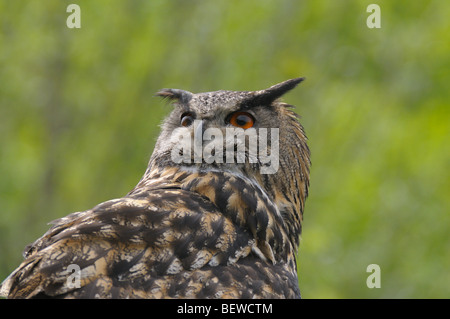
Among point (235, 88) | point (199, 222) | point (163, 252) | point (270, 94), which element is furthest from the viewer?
point (235, 88)

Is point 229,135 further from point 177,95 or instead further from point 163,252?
point 163,252

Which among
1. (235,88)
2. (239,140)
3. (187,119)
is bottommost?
(239,140)

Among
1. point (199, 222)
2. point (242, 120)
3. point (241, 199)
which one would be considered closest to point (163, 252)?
point (199, 222)

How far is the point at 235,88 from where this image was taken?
7.48 meters

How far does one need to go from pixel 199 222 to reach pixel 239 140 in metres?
0.72

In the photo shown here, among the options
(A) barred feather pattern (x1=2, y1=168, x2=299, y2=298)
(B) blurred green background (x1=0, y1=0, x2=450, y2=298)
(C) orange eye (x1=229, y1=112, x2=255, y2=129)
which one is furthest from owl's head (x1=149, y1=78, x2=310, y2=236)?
(B) blurred green background (x1=0, y1=0, x2=450, y2=298)

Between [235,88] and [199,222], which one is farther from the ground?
[235,88]

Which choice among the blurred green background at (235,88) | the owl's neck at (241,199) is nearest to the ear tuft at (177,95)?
the owl's neck at (241,199)

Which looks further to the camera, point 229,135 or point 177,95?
point 177,95

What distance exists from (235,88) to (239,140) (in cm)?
438

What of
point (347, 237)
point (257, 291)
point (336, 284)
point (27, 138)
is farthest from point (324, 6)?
point (257, 291)

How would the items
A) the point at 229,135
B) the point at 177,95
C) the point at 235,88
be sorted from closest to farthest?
the point at 229,135
the point at 177,95
the point at 235,88

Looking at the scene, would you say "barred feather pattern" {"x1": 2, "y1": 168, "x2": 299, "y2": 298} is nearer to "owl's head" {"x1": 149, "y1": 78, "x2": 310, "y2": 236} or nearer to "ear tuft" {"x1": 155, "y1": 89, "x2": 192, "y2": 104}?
"owl's head" {"x1": 149, "y1": 78, "x2": 310, "y2": 236}
